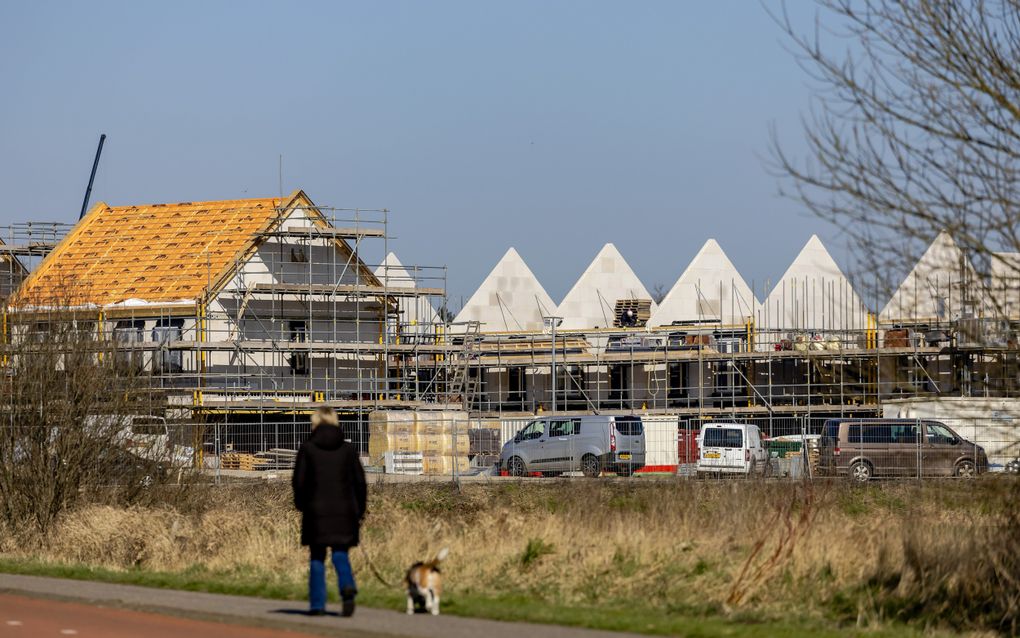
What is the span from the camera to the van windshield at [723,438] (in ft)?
134

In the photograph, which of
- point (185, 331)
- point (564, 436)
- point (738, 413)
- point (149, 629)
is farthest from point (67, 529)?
point (738, 413)

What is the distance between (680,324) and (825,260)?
6.85m

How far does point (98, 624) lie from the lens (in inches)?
577

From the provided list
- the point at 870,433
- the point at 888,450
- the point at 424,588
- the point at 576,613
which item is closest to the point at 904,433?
the point at 888,450

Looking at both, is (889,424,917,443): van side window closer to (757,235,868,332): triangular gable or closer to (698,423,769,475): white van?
(698,423,769,475): white van

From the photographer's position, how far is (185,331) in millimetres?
56250

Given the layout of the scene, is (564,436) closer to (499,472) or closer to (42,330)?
(499,472)

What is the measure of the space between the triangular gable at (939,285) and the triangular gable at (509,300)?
59486mm

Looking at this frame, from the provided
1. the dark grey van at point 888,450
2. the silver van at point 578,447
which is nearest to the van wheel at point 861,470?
the dark grey van at point 888,450

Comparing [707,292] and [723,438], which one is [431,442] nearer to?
[723,438]

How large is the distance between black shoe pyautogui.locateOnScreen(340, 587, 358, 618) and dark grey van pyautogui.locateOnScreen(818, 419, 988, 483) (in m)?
22.4

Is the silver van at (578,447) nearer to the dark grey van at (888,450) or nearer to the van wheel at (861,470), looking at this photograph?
the dark grey van at (888,450)

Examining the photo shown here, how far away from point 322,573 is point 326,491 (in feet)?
2.39

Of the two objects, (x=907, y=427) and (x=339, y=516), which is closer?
(x=339, y=516)
